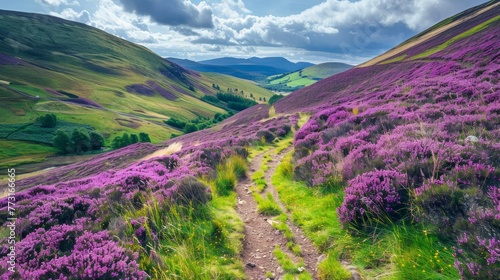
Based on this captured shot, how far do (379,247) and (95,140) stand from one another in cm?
9904

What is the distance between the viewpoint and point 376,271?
5141 mm

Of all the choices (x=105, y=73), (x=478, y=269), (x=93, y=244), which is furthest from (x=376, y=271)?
(x=105, y=73)

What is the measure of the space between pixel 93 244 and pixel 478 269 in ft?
23.2

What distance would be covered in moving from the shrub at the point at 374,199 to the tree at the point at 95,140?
97114 millimetres

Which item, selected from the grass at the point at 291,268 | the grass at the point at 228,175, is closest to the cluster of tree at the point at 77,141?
the grass at the point at 228,175

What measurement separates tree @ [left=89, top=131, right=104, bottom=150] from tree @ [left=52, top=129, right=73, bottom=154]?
21.7ft

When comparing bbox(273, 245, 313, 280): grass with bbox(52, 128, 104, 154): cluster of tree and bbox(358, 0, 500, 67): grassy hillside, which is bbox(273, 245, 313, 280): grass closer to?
bbox(358, 0, 500, 67): grassy hillside

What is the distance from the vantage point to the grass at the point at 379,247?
4.59 meters

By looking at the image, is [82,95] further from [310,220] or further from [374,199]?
[374,199]

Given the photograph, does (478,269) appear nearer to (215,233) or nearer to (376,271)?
(376,271)

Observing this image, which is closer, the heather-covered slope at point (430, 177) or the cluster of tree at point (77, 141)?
the heather-covered slope at point (430, 177)

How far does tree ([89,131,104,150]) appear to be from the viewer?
87750 millimetres

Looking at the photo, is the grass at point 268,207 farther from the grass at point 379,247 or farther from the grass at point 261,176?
the grass at point 261,176

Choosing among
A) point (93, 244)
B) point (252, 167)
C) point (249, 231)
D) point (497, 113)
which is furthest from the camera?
point (252, 167)
